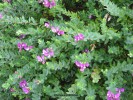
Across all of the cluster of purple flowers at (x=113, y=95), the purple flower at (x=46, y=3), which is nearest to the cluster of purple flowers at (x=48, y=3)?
the purple flower at (x=46, y=3)

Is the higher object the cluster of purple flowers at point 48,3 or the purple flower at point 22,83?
the cluster of purple flowers at point 48,3

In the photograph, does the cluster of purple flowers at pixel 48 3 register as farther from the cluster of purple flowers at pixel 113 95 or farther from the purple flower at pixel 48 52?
the cluster of purple flowers at pixel 113 95

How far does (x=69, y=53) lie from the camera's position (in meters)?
2.26

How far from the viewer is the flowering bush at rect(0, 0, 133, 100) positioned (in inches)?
81.5

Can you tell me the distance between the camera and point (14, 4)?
102 inches

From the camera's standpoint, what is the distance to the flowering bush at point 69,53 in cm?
207

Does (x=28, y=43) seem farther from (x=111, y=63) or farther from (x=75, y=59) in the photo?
(x=111, y=63)

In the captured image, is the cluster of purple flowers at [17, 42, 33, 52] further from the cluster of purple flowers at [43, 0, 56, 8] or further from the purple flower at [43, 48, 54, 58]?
the cluster of purple flowers at [43, 0, 56, 8]

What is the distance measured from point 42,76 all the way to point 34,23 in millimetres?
528

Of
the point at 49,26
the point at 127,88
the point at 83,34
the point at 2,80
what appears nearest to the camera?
the point at 83,34

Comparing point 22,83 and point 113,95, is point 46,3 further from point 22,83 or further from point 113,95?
point 113,95

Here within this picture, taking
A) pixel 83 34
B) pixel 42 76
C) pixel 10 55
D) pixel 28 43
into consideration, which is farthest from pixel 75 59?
pixel 10 55

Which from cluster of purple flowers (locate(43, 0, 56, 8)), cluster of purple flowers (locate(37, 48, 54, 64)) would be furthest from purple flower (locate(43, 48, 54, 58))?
cluster of purple flowers (locate(43, 0, 56, 8))

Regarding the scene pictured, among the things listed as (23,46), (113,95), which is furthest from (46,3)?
(113,95)
